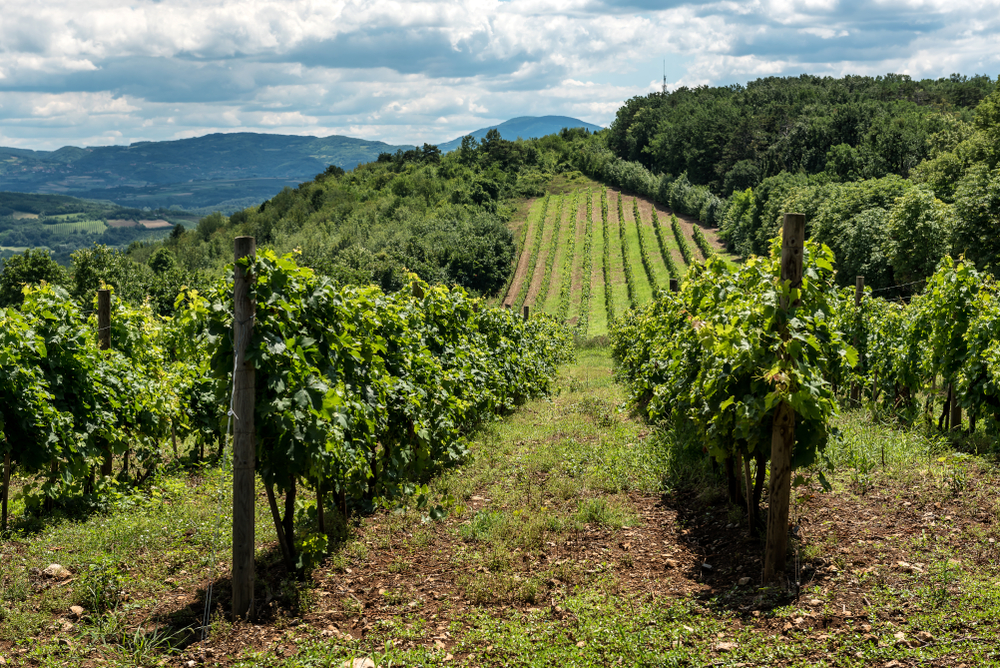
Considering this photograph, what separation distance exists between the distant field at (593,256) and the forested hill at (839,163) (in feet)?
19.4

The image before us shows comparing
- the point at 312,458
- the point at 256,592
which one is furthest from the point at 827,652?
the point at 256,592

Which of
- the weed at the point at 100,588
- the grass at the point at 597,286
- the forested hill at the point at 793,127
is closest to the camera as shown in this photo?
the weed at the point at 100,588

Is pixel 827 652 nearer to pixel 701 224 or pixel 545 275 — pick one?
pixel 545 275

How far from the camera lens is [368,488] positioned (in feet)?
28.4

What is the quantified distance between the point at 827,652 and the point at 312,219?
99.9 metres

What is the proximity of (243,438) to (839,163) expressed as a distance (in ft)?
267

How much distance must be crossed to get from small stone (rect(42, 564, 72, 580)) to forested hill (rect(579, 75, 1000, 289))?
3581 centimetres

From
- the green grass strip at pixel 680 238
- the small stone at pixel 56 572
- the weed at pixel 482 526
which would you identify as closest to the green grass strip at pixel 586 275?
the green grass strip at pixel 680 238

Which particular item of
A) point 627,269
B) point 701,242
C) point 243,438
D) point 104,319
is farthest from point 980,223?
point 701,242

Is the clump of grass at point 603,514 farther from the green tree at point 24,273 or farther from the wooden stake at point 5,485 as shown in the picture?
the green tree at point 24,273

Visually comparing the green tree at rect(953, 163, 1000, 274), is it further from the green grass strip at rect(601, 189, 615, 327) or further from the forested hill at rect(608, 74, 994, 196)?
the forested hill at rect(608, 74, 994, 196)

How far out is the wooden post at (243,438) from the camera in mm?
5344

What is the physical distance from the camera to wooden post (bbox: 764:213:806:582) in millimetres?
5527

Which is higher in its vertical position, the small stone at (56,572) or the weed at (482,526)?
the small stone at (56,572)
